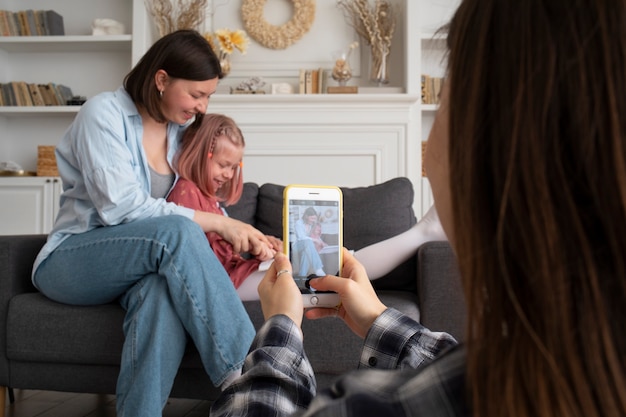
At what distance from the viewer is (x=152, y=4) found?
4.31 meters

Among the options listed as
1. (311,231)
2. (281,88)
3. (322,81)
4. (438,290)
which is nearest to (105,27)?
(281,88)

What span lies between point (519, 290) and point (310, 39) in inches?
169

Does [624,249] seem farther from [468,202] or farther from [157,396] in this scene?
[157,396]

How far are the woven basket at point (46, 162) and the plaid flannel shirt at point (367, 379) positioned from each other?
13.3ft

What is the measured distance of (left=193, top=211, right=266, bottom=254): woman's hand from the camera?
192cm

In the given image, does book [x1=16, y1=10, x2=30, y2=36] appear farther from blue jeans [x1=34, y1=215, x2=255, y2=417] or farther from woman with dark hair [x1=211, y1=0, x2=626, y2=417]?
woman with dark hair [x1=211, y1=0, x2=626, y2=417]

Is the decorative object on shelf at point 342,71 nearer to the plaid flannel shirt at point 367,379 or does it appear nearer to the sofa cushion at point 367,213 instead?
the sofa cushion at point 367,213

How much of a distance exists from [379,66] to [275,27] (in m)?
0.80

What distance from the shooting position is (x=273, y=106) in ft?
13.5

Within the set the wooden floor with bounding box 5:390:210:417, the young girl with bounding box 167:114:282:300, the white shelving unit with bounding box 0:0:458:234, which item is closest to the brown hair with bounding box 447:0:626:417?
the young girl with bounding box 167:114:282:300

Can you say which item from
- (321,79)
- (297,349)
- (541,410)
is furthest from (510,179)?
(321,79)

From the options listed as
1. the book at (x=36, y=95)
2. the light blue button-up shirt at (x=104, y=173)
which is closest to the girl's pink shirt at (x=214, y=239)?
the light blue button-up shirt at (x=104, y=173)

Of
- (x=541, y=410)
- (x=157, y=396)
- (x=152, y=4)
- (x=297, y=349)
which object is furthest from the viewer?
(x=152, y=4)

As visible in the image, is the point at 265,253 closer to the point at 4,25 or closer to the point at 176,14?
the point at 176,14
